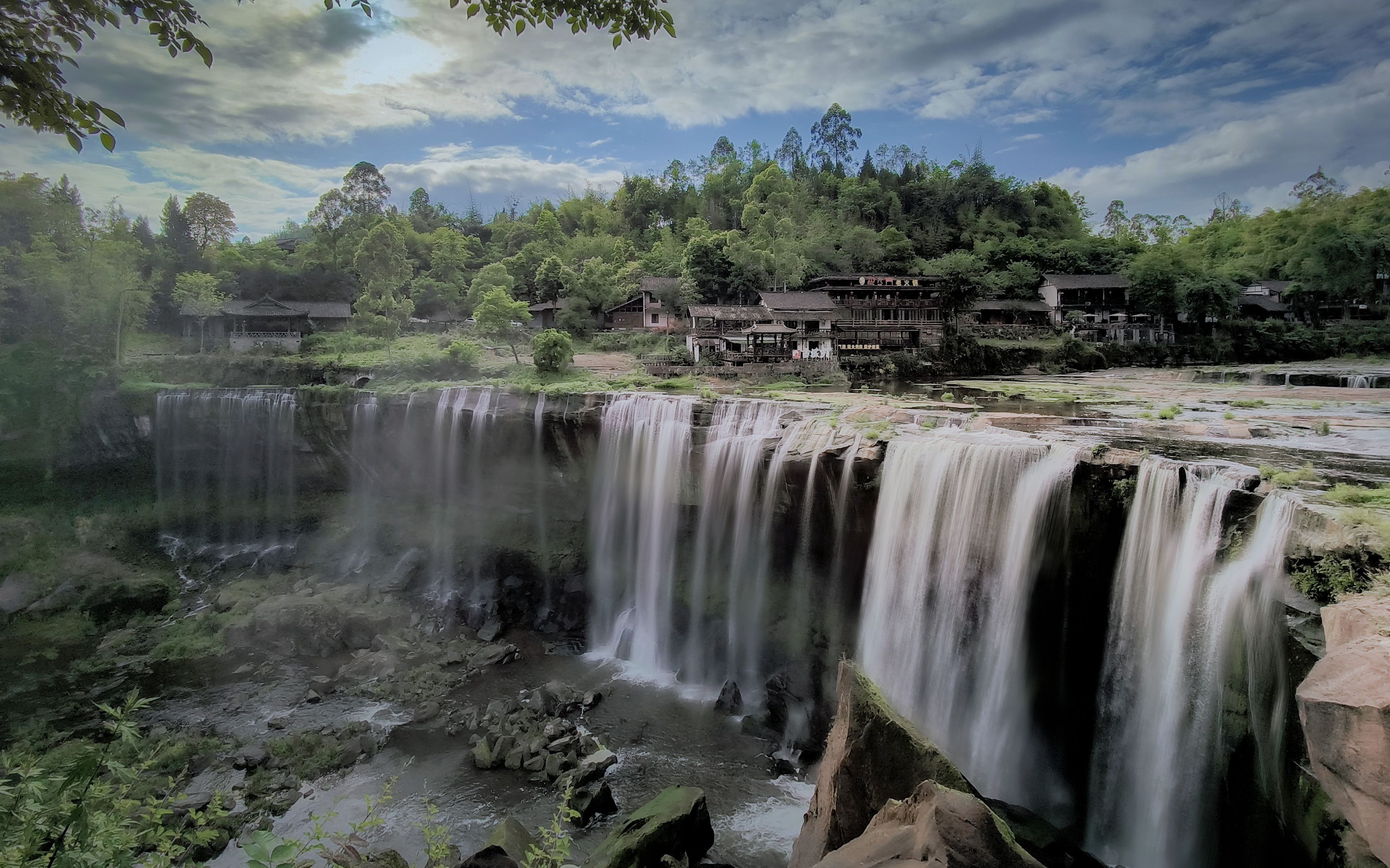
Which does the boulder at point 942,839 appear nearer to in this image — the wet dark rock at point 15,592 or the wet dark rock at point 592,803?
the wet dark rock at point 592,803

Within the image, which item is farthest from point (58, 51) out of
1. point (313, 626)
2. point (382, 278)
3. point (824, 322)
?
point (382, 278)

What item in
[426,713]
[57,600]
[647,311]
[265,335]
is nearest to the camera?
[426,713]

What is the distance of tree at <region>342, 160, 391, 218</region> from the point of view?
66.5 meters

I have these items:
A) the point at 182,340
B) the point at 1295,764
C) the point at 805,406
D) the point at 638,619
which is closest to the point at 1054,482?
the point at 1295,764

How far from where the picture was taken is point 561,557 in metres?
27.0

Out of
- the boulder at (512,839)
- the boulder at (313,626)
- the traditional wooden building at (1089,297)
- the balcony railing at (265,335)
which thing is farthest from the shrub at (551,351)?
the traditional wooden building at (1089,297)

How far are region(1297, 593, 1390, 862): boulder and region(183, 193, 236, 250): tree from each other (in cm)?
7143

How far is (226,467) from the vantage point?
33.9m

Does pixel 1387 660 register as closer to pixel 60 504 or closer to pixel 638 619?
pixel 638 619

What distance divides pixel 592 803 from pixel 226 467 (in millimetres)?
29857

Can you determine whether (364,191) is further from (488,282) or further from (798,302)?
(798,302)

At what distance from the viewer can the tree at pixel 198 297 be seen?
146 feet

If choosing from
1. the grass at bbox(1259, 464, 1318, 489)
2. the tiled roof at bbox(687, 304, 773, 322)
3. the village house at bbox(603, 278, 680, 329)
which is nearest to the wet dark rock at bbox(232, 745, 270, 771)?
the grass at bbox(1259, 464, 1318, 489)

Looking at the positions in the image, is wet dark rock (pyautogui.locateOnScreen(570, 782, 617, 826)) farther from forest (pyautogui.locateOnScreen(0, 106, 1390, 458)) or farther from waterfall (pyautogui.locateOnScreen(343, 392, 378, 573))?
forest (pyautogui.locateOnScreen(0, 106, 1390, 458))
